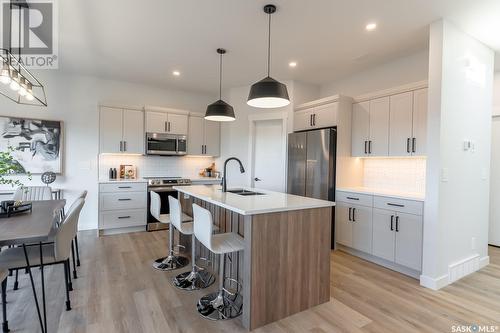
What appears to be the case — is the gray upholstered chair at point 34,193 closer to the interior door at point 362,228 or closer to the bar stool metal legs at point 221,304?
the bar stool metal legs at point 221,304

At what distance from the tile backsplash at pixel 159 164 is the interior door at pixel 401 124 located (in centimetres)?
379

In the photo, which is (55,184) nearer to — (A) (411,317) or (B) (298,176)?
(B) (298,176)

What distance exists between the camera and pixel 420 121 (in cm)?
326

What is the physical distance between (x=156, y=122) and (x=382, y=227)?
426 centimetres

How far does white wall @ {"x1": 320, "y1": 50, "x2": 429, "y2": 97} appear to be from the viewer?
363 centimetres

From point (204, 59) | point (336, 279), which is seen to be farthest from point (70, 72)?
point (336, 279)

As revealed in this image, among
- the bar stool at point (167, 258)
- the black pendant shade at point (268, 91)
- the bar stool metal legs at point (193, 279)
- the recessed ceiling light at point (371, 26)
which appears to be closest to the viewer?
the black pendant shade at point (268, 91)

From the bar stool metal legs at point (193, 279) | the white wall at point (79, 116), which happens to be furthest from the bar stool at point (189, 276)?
the white wall at point (79, 116)

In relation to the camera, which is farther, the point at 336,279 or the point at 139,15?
the point at 336,279

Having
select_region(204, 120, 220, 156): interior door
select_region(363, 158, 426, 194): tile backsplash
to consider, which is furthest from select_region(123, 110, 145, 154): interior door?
select_region(363, 158, 426, 194): tile backsplash

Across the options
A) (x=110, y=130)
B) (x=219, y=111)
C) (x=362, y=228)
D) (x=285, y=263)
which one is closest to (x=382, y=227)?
(x=362, y=228)

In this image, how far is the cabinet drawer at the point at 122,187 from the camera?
4.53 metres

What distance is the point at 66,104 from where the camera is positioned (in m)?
4.75

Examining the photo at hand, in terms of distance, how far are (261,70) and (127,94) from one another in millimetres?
2737
